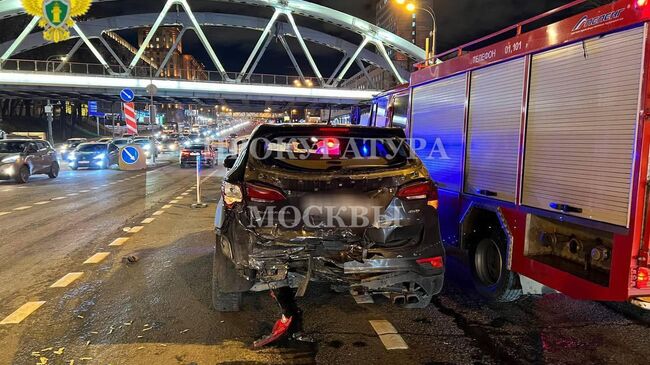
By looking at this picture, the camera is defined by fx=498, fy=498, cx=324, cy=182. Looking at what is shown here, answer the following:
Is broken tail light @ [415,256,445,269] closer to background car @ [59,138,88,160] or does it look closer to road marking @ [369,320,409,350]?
road marking @ [369,320,409,350]

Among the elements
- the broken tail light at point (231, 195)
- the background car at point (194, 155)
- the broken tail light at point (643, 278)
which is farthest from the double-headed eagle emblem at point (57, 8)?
the broken tail light at point (643, 278)

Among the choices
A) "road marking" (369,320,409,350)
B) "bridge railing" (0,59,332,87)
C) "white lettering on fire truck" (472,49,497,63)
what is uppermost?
"bridge railing" (0,59,332,87)

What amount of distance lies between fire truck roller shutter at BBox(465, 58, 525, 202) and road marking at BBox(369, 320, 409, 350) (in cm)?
181

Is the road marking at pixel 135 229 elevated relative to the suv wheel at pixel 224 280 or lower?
lower

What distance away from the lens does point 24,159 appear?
18.4m

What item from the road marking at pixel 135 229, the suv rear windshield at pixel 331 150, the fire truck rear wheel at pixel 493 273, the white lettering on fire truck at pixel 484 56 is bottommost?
the road marking at pixel 135 229

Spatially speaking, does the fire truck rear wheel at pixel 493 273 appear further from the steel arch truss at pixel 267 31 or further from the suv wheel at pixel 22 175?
the steel arch truss at pixel 267 31

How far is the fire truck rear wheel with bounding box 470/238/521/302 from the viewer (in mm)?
5223

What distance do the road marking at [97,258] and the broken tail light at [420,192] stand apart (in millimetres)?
4657

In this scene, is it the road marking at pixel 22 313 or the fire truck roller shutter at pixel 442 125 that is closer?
the road marking at pixel 22 313

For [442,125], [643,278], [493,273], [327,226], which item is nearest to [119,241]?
[327,226]

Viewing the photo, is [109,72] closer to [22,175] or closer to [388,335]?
[22,175]

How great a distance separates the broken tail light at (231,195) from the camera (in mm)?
4232

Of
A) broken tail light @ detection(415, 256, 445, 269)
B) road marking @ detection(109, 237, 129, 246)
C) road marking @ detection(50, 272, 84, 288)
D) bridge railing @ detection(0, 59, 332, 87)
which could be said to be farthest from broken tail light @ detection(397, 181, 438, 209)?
bridge railing @ detection(0, 59, 332, 87)
